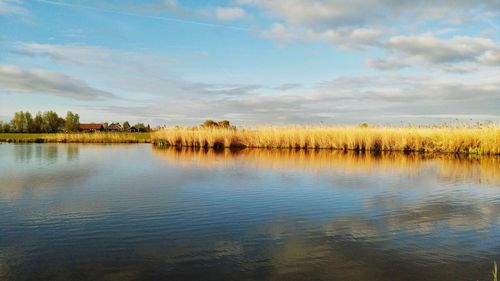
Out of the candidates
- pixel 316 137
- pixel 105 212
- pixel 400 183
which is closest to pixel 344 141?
pixel 316 137

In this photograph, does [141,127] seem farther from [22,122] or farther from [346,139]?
[346,139]

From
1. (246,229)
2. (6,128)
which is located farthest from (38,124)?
(246,229)

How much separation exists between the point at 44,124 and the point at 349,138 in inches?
3030

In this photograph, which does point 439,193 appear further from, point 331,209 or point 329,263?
point 329,263

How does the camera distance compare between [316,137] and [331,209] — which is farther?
[316,137]

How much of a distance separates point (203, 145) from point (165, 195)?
21.0 meters

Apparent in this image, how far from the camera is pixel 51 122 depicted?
8694 centimetres

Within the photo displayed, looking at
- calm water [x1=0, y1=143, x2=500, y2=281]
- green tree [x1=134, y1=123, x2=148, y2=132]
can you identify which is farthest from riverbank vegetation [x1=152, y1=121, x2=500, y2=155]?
green tree [x1=134, y1=123, x2=148, y2=132]

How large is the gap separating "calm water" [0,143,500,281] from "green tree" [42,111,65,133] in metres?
82.3

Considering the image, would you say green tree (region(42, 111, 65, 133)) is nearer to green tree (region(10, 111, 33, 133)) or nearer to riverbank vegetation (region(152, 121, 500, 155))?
green tree (region(10, 111, 33, 133))

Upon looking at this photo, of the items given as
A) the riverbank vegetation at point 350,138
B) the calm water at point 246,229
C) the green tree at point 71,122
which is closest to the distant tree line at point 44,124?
the green tree at point 71,122

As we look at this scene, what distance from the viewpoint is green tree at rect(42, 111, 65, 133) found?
85744 millimetres

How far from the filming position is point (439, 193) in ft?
31.9

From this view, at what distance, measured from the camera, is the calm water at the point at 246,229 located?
4625mm
